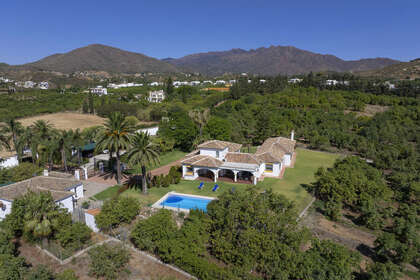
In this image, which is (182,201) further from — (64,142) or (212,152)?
(64,142)

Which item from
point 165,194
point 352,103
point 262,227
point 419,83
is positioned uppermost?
point 419,83

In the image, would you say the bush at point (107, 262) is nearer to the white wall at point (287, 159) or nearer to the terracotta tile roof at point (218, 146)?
the terracotta tile roof at point (218, 146)

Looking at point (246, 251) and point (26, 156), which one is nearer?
point (246, 251)

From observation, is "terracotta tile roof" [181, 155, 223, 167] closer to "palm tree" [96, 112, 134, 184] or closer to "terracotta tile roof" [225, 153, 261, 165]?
"terracotta tile roof" [225, 153, 261, 165]

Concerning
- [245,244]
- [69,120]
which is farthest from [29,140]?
[69,120]

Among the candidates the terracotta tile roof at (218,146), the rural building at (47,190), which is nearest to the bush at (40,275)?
the rural building at (47,190)

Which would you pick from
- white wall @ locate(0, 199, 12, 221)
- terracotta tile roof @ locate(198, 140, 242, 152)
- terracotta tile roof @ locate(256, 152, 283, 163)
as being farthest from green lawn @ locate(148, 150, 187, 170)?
white wall @ locate(0, 199, 12, 221)

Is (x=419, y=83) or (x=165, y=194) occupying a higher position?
(x=419, y=83)

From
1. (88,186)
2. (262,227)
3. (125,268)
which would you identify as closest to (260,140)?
(88,186)

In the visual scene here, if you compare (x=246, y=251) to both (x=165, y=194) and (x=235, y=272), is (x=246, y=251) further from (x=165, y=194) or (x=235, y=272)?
(x=165, y=194)
